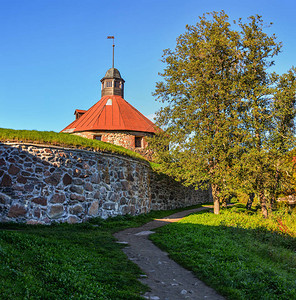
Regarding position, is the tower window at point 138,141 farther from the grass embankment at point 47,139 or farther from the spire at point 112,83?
the grass embankment at point 47,139

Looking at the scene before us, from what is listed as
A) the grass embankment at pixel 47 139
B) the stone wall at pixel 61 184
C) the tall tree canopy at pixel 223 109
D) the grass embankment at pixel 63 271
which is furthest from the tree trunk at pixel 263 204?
the grass embankment at pixel 63 271

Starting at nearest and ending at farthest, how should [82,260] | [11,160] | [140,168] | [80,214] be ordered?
1. [82,260]
2. [11,160]
3. [80,214]
4. [140,168]

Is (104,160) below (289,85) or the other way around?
below

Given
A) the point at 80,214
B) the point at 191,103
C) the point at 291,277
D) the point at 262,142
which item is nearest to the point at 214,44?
the point at 191,103

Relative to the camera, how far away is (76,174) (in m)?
12.8

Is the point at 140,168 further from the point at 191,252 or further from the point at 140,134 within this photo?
the point at 140,134

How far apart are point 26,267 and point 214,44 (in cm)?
1463

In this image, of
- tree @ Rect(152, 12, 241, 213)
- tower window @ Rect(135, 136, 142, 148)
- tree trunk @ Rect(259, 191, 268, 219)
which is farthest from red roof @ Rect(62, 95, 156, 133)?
tree trunk @ Rect(259, 191, 268, 219)

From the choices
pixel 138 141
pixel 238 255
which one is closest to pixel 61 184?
pixel 238 255

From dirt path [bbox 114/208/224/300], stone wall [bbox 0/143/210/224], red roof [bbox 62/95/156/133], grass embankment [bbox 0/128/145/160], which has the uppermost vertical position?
red roof [bbox 62/95/156/133]

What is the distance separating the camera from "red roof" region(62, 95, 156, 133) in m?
27.8

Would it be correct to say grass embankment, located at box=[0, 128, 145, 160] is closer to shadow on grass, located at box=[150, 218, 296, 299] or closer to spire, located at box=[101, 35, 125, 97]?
shadow on grass, located at box=[150, 218, 296, 299]

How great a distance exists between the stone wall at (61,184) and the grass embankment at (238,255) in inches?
141

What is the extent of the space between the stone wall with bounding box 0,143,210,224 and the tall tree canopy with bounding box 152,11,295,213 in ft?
12.8
